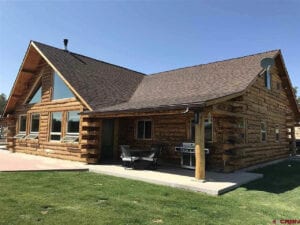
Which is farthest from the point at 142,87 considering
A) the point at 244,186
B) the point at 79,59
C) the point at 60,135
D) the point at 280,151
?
the point at 244,186

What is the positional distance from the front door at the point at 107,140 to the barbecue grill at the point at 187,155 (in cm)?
423

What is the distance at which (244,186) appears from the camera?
8273 millimetres

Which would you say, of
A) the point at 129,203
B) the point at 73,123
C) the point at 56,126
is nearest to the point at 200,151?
the point at 129,203

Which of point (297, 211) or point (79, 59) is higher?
point (79, 59)

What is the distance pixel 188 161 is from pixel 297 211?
5.35 m

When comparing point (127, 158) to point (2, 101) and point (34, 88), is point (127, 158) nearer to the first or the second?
point (34, 88)

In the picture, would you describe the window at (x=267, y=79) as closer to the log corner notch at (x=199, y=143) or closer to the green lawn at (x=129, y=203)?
the green lawn at (x=129, y=203)

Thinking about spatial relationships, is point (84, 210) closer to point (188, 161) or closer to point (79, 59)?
point (188, 161)

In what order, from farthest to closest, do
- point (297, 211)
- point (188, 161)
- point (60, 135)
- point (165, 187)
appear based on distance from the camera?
point (60, 135) < point (188, 161) < point (165, 187) < point (297, 211)

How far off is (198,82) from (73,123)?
6584 mm

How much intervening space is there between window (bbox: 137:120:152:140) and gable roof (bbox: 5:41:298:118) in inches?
44.9

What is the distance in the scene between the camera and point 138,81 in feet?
61.0

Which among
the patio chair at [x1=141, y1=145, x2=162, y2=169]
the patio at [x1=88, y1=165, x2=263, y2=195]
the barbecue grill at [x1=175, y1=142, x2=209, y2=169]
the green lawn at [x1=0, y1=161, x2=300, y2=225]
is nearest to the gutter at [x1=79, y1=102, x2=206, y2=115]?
the patio chair at [x1=141, y1=145, x2=162, y2=169]

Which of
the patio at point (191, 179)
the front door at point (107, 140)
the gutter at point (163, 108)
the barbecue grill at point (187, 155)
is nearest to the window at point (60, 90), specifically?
the front door at point (107, 140)
